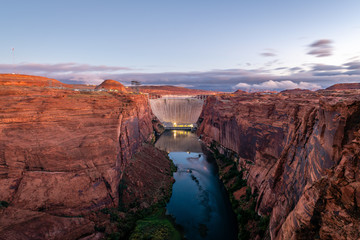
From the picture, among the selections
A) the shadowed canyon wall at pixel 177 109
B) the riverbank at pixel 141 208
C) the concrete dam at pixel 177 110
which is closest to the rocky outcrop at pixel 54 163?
the riverbank at pixel 141 208

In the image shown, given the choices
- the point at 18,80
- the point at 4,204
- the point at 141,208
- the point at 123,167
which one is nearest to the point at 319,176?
the point at 141,208

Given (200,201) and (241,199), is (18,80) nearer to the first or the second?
(200,201)

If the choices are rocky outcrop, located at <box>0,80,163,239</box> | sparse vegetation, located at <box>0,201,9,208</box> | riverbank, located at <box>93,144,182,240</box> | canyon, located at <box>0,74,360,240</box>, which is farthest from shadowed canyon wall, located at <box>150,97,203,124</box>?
sparse vegetation, located at <box>0,201,9,208</box>

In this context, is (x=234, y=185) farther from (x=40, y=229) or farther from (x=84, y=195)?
(x=40, y=229)

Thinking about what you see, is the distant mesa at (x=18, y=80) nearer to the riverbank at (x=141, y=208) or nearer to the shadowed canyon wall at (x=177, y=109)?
the riverbank at (x=141, y=208)

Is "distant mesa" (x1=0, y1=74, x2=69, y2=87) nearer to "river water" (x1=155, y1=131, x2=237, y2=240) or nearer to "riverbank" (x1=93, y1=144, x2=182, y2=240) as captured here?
"riverbank" (x1=93, y1=144, x2=182, y2=240)

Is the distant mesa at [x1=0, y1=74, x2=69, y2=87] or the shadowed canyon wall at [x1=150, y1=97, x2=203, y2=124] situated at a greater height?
the distant mesa at [x1=0, y1=74, x2=69, y2=87]
